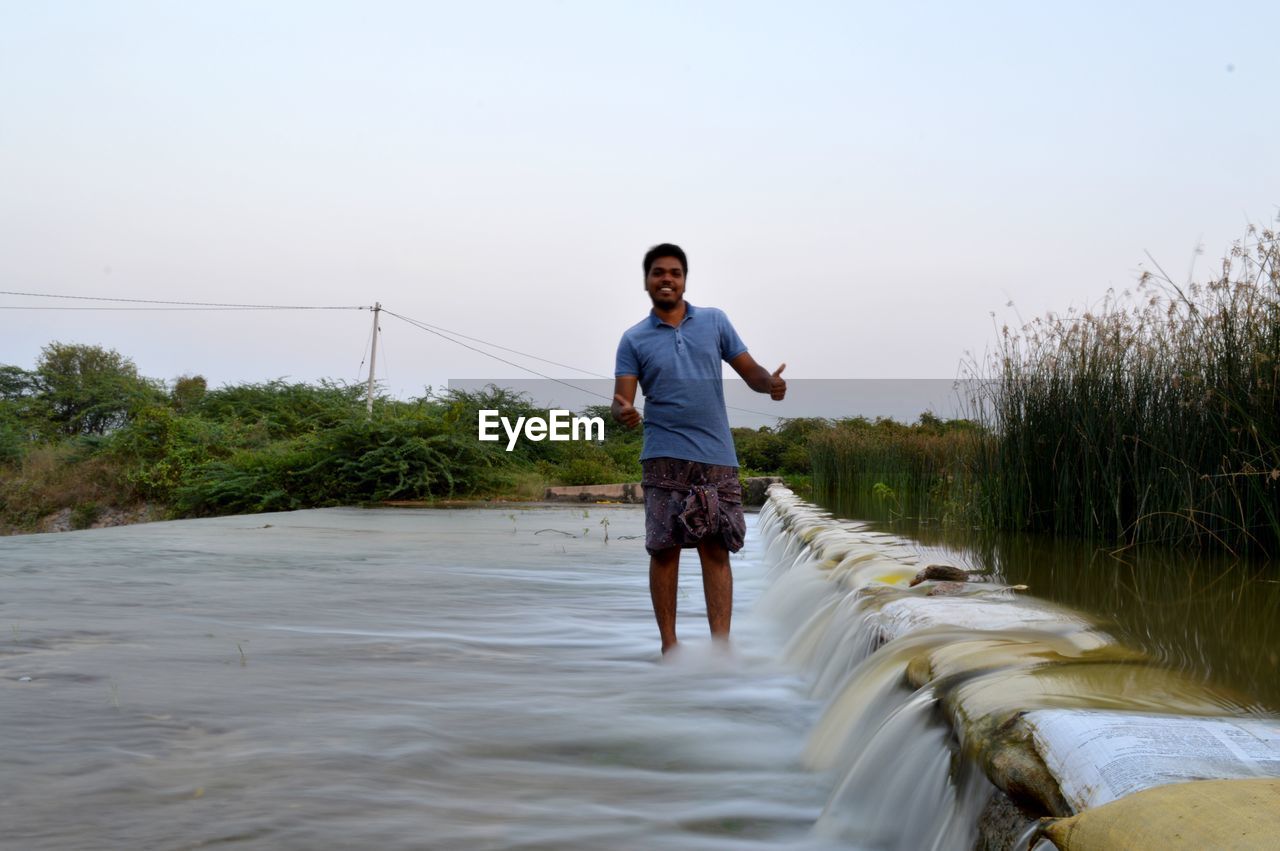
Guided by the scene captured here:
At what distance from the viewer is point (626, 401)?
299 centimetres

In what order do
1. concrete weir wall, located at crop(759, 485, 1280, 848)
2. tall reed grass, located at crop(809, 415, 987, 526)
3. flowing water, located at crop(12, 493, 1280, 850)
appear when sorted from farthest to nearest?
tall reed grass, located at crop(809, 415, 987, 526), flowing water, located at crop(12, 493, 1280, 850), concrete weir wall, located at crop(759, 485, 1280, 848)

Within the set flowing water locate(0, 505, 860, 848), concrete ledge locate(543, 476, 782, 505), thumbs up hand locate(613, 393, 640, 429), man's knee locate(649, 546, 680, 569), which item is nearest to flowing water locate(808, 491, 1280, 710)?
flowing water locate(0, 505, 860, 848)

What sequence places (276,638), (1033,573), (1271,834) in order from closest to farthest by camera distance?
(1271,834), (276,638), (1033,573)

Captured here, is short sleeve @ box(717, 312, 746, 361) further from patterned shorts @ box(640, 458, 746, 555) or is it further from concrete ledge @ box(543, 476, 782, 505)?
concrete ledge @ box(543, 476, 782, 505)

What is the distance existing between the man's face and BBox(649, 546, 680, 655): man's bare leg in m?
0.69

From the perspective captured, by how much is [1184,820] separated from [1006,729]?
46cm

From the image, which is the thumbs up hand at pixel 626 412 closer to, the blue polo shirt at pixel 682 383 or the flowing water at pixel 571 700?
the blue polo shirt at pixel 682 383

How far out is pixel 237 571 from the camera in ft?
17.4

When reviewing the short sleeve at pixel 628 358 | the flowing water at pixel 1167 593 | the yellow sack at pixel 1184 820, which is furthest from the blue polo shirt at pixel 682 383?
the yellow sack at pixel 1184 820

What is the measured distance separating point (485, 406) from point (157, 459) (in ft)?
19.7

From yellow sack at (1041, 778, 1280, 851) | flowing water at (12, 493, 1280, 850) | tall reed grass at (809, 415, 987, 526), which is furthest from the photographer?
tall reed grass at (809, 415, 987, 526)

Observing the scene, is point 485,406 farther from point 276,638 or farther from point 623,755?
point 623,755

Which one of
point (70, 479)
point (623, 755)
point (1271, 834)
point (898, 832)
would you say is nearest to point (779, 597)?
point (623, 755)

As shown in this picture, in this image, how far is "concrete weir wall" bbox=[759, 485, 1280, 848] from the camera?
1.20m
